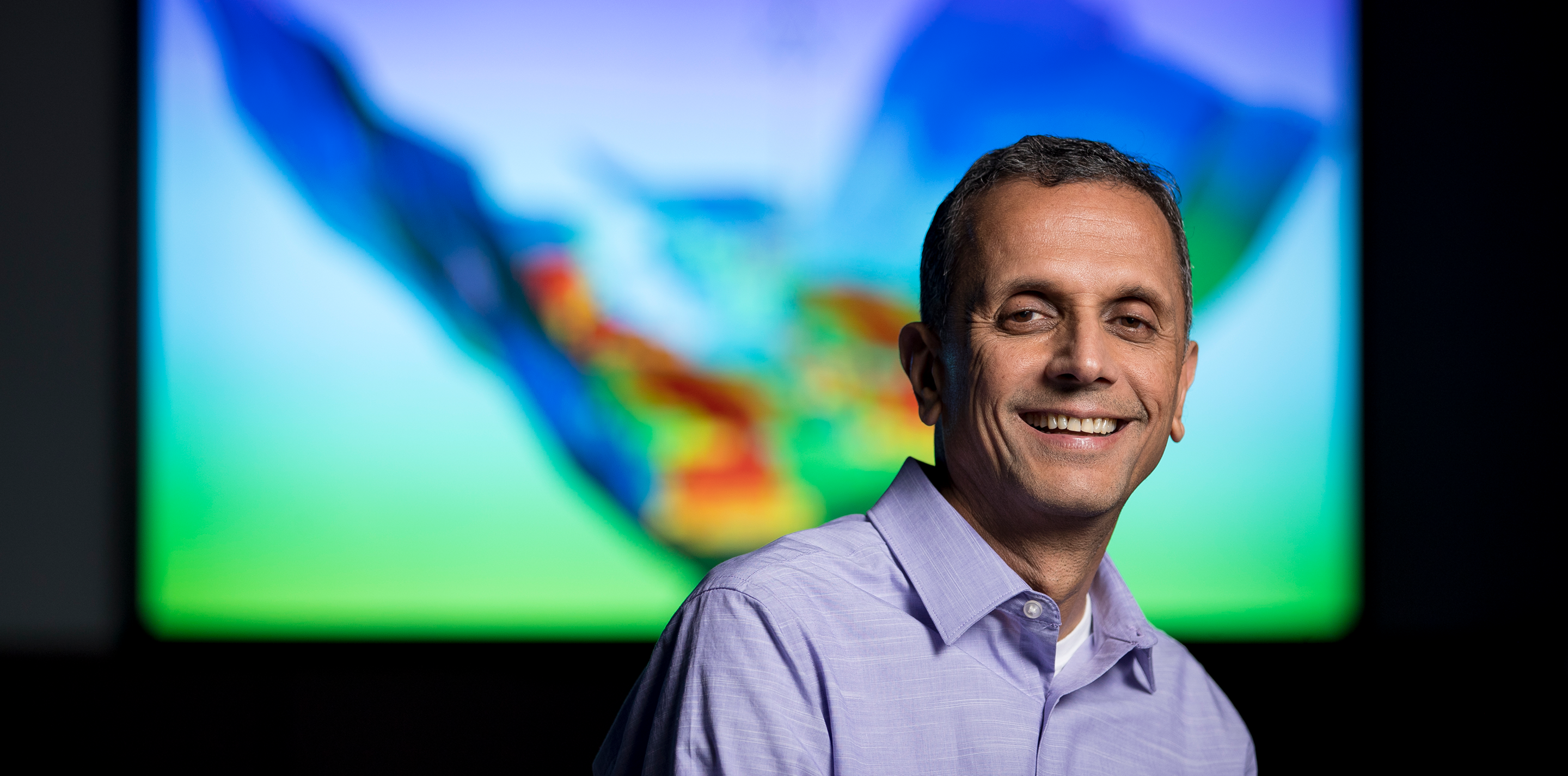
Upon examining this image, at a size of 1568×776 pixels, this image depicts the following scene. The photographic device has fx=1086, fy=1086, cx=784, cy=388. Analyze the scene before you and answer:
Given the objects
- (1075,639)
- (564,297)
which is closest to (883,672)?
(1075,639)

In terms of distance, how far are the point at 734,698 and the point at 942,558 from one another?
299mm

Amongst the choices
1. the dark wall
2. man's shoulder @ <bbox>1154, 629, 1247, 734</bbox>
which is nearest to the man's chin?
man's shoulder @ <bbox>1154, 629, 1247, 734</bbox>

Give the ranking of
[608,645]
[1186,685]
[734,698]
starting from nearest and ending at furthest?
[734,698] < [1186,685] < [608,645]

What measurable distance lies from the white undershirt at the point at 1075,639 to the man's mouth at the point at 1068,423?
0.89 feet

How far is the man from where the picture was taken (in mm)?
1032

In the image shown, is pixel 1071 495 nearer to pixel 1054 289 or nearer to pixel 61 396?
pixel 1054 289

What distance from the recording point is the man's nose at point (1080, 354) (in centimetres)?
111

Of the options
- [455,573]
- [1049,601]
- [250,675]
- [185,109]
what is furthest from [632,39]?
[1049,601]

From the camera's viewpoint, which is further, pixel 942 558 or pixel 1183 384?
pixel 1183 384

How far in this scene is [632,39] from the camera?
2641mm

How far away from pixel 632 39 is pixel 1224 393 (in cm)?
170

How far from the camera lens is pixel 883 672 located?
1084mm

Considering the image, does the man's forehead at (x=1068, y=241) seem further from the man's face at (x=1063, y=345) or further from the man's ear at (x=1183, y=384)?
the man's ear at (x=1183, y=384)

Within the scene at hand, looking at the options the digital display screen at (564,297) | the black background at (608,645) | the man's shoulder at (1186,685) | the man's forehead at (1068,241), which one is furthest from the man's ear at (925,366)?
the black background at (608,645)
